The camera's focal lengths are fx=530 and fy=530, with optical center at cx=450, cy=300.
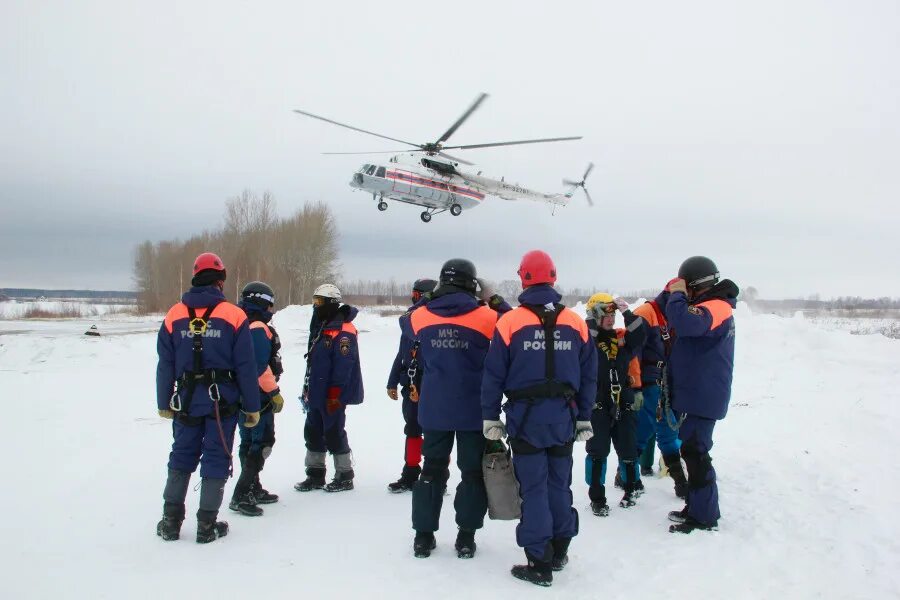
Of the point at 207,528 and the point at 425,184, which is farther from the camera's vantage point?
the point at 425,184

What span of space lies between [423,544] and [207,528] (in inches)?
67.8

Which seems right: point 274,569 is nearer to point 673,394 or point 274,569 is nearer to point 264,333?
point 264,333

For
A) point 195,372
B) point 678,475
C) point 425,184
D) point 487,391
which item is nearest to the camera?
point 487,391

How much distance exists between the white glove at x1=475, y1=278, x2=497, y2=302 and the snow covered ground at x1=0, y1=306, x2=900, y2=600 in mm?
2016

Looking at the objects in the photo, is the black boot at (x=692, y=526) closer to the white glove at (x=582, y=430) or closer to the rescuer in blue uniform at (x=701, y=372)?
the rescuer in blue uniform at (x=701, y=372)

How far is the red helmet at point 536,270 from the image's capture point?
12.9 ft

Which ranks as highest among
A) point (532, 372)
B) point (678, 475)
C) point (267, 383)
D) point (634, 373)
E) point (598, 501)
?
point (532, 372)

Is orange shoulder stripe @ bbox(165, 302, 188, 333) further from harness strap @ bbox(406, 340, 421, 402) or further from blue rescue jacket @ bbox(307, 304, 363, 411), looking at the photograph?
harness strap @ bbox(406, 340, 421, 402)

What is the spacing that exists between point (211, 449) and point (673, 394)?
3.94m

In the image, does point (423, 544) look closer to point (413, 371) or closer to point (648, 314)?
point (413, 371)

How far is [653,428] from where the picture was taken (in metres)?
5.49

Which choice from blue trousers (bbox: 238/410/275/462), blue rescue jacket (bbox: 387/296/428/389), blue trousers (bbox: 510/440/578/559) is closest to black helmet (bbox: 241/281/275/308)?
blue trousers (bbox: 238/410/275/462)

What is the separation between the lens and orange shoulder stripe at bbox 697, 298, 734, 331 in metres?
4.39

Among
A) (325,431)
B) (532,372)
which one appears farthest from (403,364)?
(532,372)
